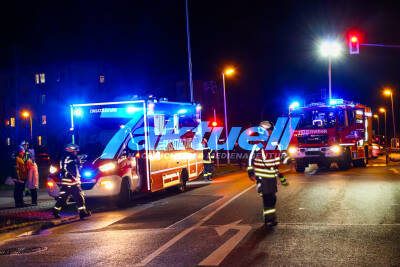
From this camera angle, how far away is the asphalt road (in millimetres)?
6484

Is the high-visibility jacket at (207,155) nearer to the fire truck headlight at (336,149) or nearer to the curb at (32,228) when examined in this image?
the fire truck headlight at (336,149)

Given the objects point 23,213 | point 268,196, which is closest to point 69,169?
point 23,213

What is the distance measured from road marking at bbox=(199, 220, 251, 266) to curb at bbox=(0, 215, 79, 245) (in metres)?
3.96

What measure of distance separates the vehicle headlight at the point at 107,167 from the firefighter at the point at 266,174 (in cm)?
476

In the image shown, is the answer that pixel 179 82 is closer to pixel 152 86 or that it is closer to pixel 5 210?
pixel 152 86

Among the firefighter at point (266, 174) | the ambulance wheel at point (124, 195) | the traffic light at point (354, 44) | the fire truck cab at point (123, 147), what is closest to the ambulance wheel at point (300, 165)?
the traffic light at point (354, 44)

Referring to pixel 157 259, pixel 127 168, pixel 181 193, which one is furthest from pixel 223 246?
pixel 181 193

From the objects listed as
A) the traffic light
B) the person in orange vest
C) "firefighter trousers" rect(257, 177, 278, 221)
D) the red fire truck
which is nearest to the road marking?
"firefighter trousers" rect(257, 177, 278, 221)

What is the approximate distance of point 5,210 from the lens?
12711 millimetres

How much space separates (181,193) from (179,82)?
156ft

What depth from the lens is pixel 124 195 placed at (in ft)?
42.8

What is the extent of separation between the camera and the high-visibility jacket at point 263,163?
8.92 m

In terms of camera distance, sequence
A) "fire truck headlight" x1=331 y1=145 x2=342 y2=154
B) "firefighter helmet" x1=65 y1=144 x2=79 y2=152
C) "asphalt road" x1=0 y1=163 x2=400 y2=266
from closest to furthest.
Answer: "asphalt road" x1=0 y1=163 x2=400 y2=266 < "firefighter helmet" x1=65 y1=144 x2=79 y2=152 < "fire truck headlight" x1=331 y1=145 x2=342 y2=154

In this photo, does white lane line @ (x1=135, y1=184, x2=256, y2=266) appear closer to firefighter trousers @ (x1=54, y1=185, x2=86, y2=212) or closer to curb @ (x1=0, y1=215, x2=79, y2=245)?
firefighter trousers @ (x1=54, y1=185, x2=86, y2=212)
